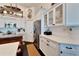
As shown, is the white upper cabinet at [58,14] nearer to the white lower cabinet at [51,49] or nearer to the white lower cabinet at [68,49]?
the white lower cabinet at [51,49]

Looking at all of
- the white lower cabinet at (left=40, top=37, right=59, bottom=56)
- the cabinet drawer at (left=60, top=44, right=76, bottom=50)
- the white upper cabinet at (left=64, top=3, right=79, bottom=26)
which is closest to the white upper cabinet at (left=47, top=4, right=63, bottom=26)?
the white upper cabinet at (left=64, top=3, right=79, bottom=26)

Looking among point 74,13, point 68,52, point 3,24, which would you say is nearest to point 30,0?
point 3,24

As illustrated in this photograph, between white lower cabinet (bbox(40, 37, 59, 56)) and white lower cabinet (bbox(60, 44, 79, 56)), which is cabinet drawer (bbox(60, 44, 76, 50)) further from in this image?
white lower cabinet (bbox(40, 37, 59, 56))

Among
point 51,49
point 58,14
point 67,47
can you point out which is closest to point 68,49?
point 67,47

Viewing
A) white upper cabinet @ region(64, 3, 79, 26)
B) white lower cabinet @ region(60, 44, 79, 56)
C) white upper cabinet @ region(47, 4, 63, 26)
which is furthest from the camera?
white upper cabinet @ region(47, 4, 63, 26)

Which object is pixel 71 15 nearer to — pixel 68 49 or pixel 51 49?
pixel 68 49

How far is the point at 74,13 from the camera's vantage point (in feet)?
7.48

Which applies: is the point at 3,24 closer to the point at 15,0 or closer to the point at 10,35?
the point at 10,35

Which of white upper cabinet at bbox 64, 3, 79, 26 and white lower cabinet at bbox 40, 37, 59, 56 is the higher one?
white upper cabinet at bbox 64, 3, 79, 26

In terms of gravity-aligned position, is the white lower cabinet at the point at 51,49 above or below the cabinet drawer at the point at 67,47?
below

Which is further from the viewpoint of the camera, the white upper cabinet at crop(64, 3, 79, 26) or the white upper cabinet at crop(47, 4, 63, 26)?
the white upper cabinet at crop(47, 4, 63, 26)

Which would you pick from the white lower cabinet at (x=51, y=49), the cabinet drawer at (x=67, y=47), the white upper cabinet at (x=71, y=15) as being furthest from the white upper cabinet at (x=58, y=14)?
the cabinet drawer at (x=67, y=47)

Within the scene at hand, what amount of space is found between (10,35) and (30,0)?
1.01 meters

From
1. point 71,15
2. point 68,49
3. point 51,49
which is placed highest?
point 71,15
